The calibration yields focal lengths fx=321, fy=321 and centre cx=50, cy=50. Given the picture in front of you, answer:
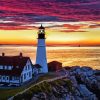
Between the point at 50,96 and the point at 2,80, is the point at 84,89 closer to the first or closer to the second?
the point at 50,96

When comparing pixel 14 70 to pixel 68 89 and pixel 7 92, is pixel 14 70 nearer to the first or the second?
pixel 7 92

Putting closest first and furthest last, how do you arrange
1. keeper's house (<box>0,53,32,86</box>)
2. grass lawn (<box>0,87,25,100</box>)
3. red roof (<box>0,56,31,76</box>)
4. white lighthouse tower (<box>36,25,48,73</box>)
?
grass lawn (<box>0,87,25,100</box>)
keeper's house (<box>0,53,32,86</box>)
red roof (<box>0,56,31,76</box>)
white lighthouse tower (<box>36,25,48,73</box>)

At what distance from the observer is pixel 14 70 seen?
5191 cm

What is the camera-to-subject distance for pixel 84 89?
49.2 meters

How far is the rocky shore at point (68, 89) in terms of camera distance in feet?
136

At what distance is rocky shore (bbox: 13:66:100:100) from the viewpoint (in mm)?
41469

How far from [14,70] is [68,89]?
9722 mm

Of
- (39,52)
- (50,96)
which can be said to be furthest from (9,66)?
(50,96)

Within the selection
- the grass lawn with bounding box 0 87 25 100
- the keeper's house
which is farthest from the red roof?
the grass lawn with bounding box 0 87 25 100

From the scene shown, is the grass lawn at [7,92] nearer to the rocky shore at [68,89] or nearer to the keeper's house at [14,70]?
the rocky shore at [68,89]

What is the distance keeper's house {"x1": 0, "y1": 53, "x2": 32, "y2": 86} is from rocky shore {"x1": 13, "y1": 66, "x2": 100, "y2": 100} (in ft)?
21.0

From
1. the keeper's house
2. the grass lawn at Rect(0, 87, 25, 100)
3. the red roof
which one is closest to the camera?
the grass lawn at Rect(0, 87, 25, 100)

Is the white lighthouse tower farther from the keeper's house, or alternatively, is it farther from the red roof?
the red roof

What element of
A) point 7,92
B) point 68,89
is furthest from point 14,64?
point 68,89
